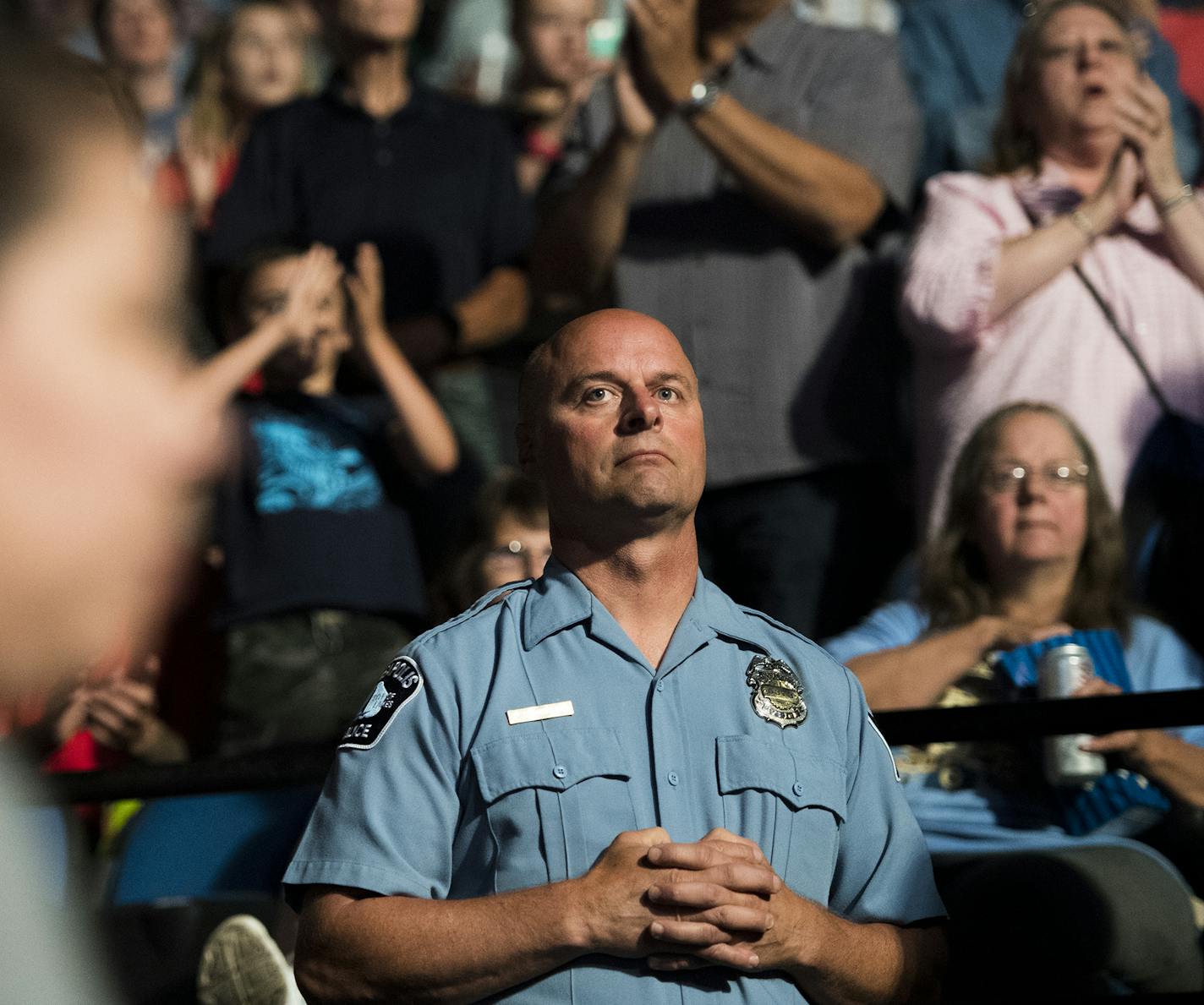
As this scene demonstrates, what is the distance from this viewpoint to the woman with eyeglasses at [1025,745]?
3.44 meters

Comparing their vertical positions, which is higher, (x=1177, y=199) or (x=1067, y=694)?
(x=1177, y=199)

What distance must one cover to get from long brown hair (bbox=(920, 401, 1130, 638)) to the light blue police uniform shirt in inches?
63.2

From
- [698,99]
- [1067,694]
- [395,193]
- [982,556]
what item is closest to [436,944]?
[1067,694]

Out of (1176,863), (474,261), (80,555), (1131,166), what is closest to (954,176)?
(1131,166)

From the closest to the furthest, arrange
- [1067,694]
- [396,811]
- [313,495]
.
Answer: [396,811] < [1067,694] < [313,495]

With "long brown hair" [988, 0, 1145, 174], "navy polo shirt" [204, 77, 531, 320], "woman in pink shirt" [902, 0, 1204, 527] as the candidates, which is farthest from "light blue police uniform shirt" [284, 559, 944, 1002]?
"navy polo shirt" [204, 77, 531, 320]

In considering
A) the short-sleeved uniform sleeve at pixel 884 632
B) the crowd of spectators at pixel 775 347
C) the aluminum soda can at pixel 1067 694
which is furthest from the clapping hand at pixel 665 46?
the aluminum soda can at pixel 1067 694

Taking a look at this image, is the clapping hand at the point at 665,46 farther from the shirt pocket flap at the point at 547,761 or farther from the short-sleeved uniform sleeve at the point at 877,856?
the shirt pocket flap at the point at 547,761

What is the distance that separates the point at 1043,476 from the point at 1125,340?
563 millimetres

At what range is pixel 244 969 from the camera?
358 cm

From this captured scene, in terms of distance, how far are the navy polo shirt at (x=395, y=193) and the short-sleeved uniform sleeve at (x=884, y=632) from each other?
187 cm

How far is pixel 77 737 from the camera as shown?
4656mm

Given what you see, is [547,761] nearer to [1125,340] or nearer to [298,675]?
[298,675]

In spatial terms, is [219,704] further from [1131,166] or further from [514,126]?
[1131,166]
